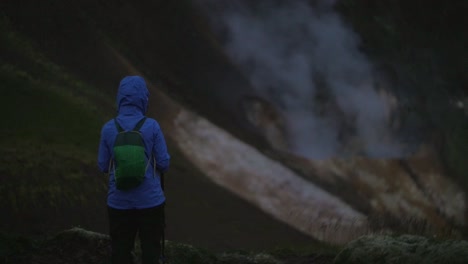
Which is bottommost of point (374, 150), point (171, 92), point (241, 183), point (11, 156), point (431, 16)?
point (11, 156)

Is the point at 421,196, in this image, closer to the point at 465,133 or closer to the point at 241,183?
the point at 465,133

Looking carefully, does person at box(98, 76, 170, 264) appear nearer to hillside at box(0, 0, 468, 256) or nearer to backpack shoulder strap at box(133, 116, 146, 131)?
backpack shoulder strap at box(133, 116, 146, 131)

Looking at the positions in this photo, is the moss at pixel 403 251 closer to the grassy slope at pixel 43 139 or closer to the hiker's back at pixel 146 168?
the hiker's back at pixel 146 168

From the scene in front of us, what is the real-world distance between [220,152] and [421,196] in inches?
223

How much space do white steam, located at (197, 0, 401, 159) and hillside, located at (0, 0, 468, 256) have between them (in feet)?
0.14

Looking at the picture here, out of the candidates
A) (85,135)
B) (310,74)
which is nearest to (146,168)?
(85,135)

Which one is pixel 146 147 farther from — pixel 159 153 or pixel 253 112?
pixel 253 112

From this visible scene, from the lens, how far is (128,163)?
4.30 m

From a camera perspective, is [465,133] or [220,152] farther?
[465,133]

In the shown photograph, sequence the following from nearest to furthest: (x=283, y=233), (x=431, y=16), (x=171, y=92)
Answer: (x=283, y=233)
(x=171, y=92)
(x=431, y=16)

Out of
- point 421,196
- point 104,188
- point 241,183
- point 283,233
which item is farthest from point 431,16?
point 104,188

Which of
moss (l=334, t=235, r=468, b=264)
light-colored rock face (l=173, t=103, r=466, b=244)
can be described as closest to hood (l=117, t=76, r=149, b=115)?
moss (l=334, t=235, r=468, b=264)

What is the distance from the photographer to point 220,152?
1371 centimetres

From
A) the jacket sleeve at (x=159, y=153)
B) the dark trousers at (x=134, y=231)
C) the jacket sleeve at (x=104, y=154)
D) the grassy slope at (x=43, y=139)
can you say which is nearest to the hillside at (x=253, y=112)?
the grassy slope at (x=43, y=139)
